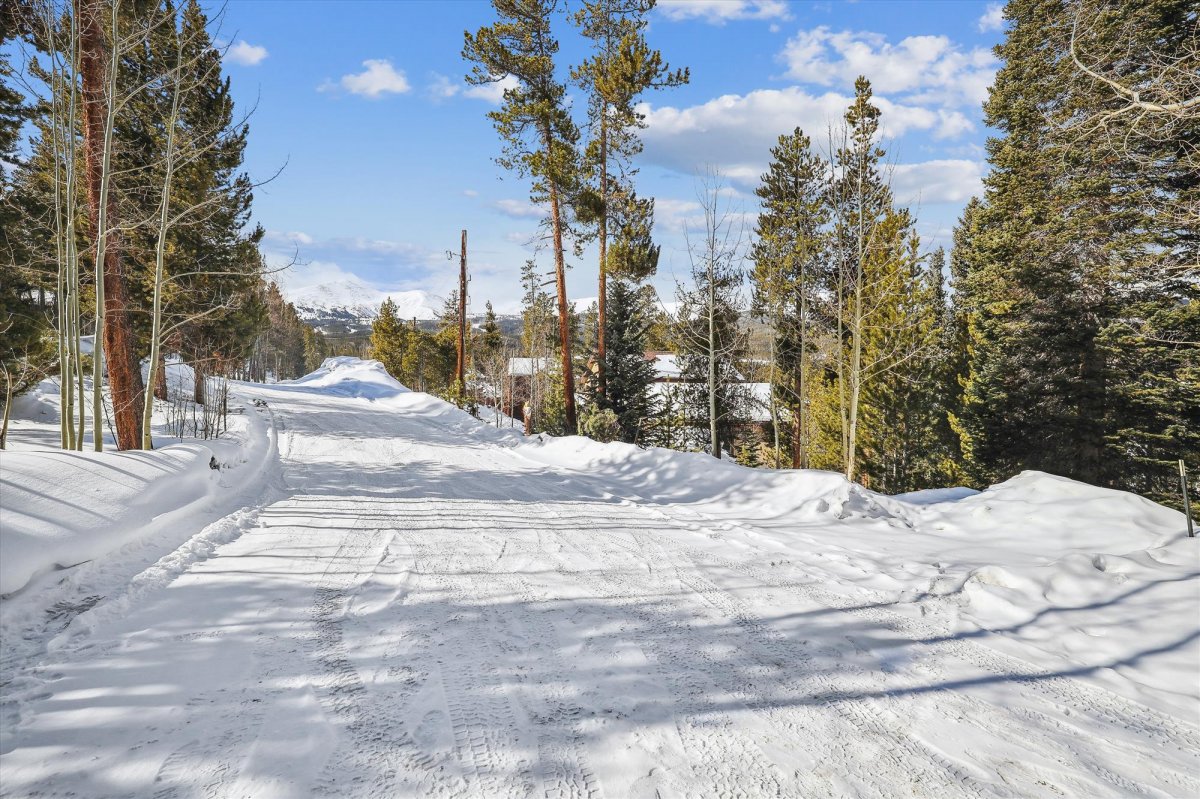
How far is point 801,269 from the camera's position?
17875 mm

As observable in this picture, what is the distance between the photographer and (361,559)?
440 centimetres

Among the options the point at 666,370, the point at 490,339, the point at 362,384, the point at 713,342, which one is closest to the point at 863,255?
the point at 713,342

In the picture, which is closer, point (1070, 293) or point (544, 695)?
point (544, 695)

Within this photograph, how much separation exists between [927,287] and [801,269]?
3.80 m

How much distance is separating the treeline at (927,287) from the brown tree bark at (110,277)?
8.52 metres

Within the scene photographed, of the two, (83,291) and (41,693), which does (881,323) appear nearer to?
(41,693)

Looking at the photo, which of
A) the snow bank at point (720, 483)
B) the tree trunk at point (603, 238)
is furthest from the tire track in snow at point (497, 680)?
the tree trunk at point (603, 238)

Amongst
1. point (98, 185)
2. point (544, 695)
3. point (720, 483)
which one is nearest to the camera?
point (544, 695)

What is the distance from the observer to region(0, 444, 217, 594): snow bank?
10.5 feet

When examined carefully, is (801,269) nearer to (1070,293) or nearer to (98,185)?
(1070,293)

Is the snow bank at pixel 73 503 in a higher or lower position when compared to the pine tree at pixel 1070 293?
lower

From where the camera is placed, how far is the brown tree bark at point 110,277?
6.67 m

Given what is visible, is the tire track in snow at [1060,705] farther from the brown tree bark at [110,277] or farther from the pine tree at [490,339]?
the pine tree at [490,339]

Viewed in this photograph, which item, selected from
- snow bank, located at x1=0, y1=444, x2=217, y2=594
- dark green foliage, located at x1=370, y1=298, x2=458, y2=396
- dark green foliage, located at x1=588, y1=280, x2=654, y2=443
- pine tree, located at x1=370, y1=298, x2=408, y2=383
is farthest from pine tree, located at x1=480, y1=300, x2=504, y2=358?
snow bank, located at x1=0, y1=444, x2=217, y2=594
